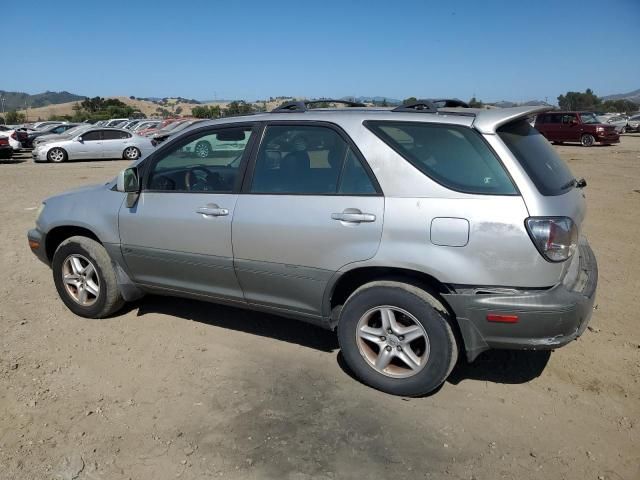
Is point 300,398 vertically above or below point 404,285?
below

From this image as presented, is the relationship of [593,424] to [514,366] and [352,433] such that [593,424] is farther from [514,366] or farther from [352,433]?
[352,433]

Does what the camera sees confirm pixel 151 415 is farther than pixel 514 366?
No

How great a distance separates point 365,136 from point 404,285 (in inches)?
37.8

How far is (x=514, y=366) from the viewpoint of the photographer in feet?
12.4

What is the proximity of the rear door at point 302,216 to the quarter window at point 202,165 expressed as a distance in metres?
0.26

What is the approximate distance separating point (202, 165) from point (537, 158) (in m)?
2.50

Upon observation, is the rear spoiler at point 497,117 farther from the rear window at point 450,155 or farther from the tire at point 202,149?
the tire at point 202,149

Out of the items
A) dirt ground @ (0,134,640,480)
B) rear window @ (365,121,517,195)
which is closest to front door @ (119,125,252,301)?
dirt ground @ (0,134,640,480)

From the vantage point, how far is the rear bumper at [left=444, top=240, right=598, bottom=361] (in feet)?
9.79

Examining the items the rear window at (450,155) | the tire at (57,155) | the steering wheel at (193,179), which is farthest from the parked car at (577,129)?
the rear window at (450,155)

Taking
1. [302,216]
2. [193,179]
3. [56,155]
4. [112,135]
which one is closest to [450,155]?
[302,216]

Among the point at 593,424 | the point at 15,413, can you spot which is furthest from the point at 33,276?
the point at 593,424

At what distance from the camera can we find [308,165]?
3.61 m

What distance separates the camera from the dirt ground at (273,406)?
2793 millimetres
